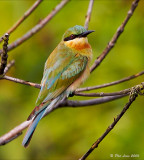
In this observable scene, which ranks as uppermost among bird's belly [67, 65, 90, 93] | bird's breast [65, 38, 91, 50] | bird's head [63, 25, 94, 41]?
bird's head [63, 25, 94, 41]

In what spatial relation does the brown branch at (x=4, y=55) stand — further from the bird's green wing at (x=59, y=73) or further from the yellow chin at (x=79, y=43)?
the yellow chin at (x=79, y=43)

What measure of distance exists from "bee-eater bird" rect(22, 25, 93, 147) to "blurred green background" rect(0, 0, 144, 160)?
0.78ft

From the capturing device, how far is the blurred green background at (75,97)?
3152 mm

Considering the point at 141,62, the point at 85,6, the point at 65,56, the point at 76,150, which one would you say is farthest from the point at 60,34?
the point at 76,150

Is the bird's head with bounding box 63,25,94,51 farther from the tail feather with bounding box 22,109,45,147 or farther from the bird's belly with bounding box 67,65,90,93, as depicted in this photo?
the tail feather with bounding box 22,109,45,147

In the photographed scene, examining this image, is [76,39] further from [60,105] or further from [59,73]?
[60,105]

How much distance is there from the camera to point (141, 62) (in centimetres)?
338

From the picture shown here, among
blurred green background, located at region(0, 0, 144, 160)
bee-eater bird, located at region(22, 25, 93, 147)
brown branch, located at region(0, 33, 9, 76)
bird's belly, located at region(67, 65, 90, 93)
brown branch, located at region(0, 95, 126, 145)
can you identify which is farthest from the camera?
blurred green background, located at region(0, 0, 144, 160)

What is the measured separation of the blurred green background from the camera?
10.3 feet

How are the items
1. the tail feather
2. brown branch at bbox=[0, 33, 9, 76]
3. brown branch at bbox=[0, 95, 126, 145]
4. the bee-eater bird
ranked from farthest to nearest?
the bee-eater bird → brown branch at bbox=[0, 95, 126, 145] → the tail feather → brown branch at bbox=[0, 33, 9, 76]

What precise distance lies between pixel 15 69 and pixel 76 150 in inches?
39.0

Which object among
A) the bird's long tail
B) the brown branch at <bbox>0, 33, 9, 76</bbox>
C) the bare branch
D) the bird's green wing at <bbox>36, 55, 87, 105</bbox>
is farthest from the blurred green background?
the brown branch at <bbox>0, 33, 9, 76</bbox>

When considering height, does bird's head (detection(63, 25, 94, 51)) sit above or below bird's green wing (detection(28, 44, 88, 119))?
above

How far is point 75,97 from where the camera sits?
11.0ft
